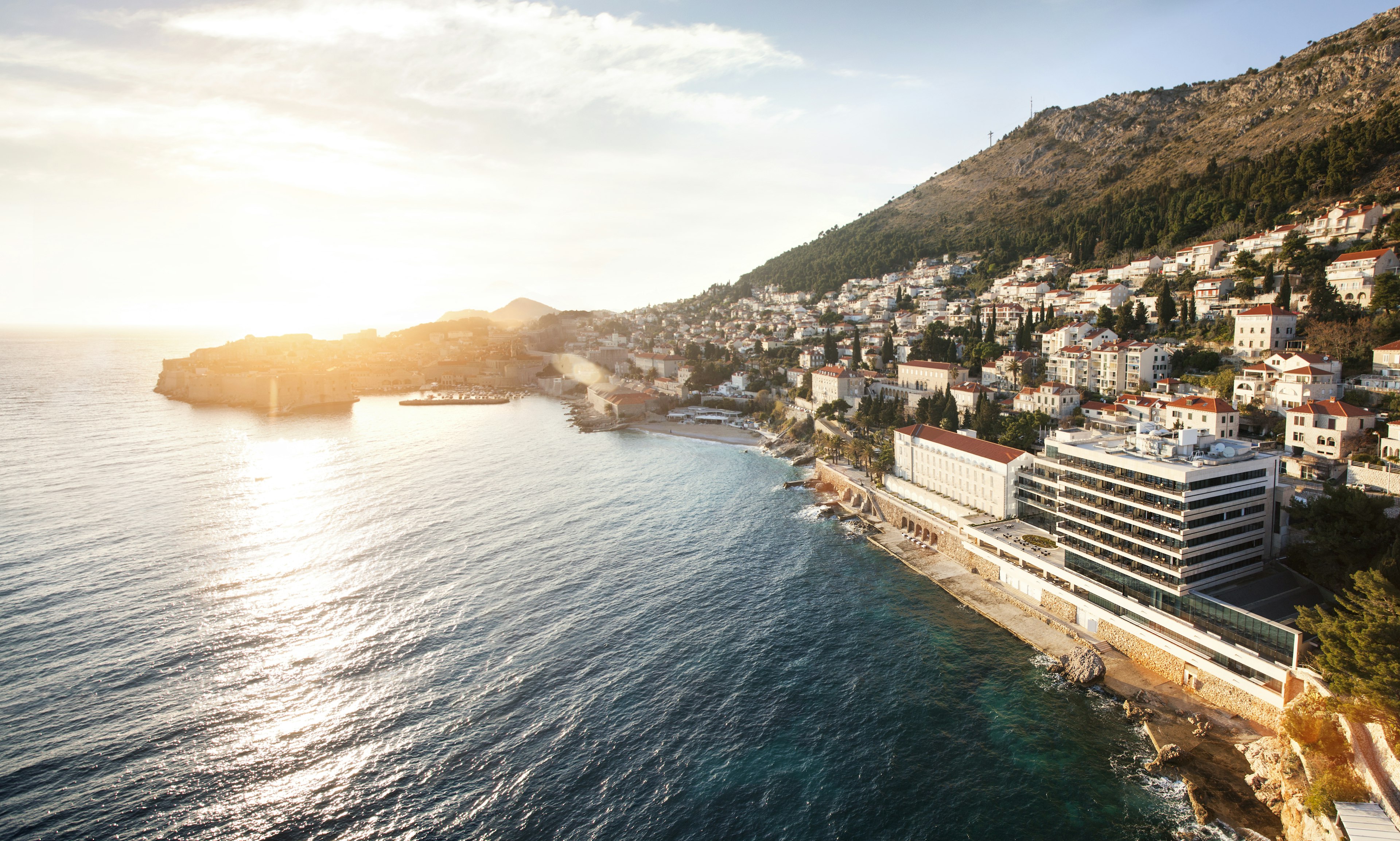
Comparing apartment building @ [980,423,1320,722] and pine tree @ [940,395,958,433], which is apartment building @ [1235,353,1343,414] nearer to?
apartment building @ [980,423,1320,722]

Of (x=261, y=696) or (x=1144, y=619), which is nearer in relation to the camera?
(x=261, y=696)

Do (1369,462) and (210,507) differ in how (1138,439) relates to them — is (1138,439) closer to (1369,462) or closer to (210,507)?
(1369,462)

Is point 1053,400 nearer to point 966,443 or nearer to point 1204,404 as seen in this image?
point 1204,404

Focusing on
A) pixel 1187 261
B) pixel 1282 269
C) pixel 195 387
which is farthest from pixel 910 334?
pixel 195 387

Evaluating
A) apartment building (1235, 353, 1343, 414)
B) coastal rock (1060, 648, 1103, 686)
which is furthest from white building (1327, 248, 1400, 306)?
coastal rock (1060, 648, 1103, 686)

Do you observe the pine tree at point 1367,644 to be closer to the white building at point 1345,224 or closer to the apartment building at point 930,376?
the apartment building at point 930,376

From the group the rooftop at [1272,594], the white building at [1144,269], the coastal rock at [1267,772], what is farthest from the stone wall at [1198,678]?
the white building at [1144,269]
